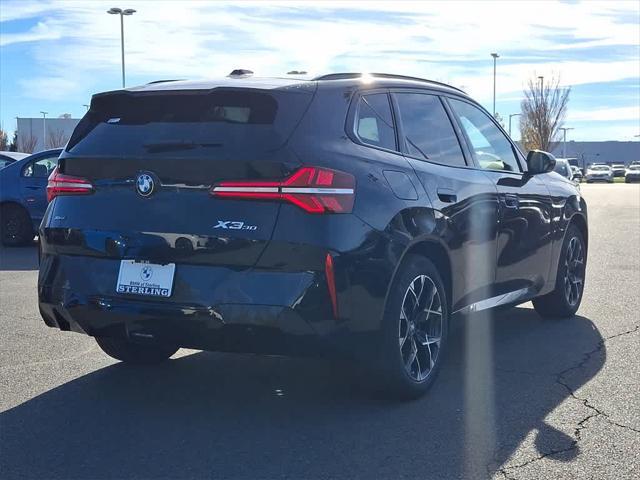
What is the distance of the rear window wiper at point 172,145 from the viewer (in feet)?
14.6

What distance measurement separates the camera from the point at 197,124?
4.55m

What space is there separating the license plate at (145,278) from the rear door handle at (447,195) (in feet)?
5.42

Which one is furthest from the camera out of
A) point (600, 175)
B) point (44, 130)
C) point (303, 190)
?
point (44, 130)

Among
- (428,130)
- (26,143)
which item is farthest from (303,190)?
(26,143)

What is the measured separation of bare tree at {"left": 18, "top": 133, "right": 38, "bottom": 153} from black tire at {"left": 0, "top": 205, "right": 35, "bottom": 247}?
51387 millimetres

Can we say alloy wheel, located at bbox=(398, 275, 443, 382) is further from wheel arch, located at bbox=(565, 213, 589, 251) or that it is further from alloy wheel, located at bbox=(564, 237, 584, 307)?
wheel arch, located at bbox=(565, 213, 589, 251)

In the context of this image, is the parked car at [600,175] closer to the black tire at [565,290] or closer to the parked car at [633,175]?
the parked car at [633,175]

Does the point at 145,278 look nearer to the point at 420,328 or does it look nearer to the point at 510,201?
the point at 420,328

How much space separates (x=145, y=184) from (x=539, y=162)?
→ 3360 mm

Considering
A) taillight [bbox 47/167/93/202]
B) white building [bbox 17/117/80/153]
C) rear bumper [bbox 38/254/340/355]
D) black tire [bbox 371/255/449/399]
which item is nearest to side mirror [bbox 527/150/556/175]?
black tire [bbox 371/255/449/399]

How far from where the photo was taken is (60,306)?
4.67 meters

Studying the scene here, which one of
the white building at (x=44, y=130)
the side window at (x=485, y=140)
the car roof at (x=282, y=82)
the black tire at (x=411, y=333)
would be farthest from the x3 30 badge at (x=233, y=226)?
the white building at (x=44, y=130)

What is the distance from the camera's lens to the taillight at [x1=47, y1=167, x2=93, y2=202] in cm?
470

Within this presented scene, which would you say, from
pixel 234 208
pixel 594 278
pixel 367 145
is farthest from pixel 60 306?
pixel 594 278
